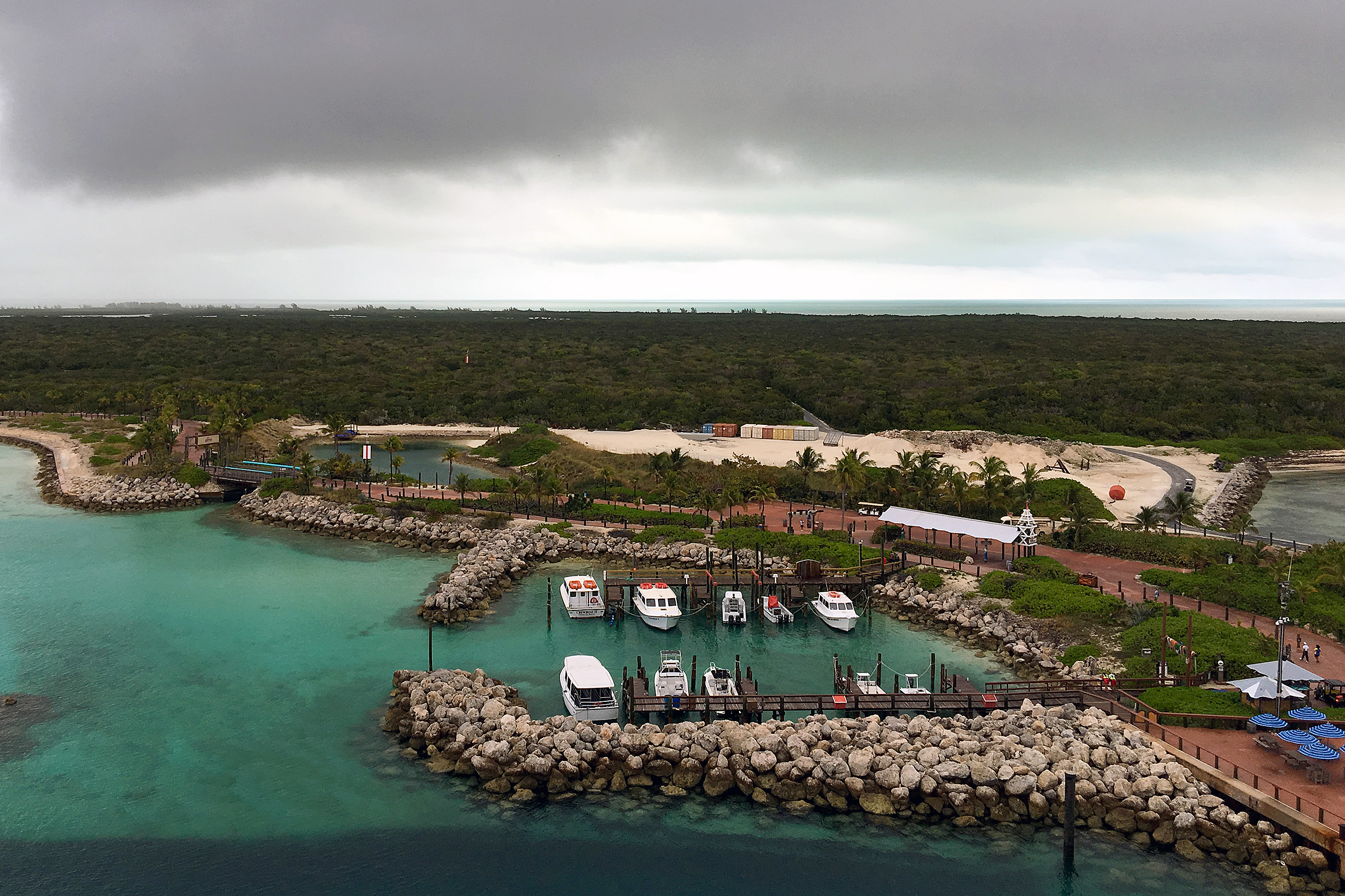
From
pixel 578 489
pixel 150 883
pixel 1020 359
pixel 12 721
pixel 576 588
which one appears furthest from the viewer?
pixel 1020 359

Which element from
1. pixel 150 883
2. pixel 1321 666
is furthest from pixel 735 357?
pixel 150 883

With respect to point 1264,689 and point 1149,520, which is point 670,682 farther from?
point 1149,520

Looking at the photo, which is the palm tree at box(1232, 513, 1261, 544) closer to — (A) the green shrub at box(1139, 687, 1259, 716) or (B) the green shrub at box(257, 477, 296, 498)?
(A) the green shrub at box(1139, 687, 1259, 716)

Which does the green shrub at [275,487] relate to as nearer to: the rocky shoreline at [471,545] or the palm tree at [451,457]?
the rocky shoreline at [471,545]

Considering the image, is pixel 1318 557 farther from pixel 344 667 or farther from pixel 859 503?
pixel 344 667

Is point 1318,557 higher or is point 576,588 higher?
point 1318,557

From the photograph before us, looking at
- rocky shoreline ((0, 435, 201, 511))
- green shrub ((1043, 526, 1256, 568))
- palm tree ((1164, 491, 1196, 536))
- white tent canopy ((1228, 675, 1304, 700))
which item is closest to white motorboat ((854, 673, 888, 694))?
white tent canopy ((1228, 675, 1304, 700))

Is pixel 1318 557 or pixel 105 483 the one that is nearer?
pixel 1318 557
